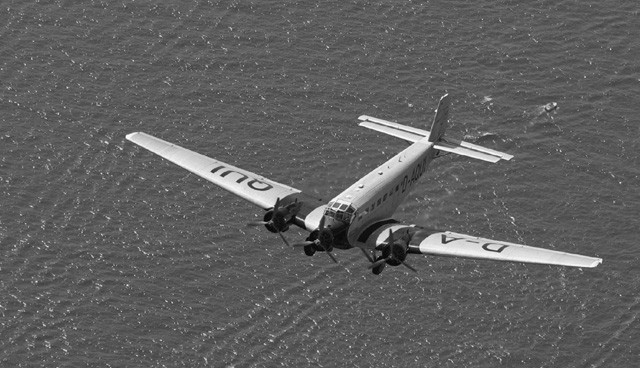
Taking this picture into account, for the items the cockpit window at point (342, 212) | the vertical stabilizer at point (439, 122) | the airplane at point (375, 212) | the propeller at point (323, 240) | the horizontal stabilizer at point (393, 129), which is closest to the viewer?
the propeller at point (323, 240)

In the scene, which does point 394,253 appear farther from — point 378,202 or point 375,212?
point 378,202

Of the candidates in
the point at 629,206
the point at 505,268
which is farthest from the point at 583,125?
the point at 505,268

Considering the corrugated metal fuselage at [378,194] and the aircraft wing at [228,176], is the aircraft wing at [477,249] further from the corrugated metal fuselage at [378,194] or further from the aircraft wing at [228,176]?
the aircraft wing at [228,176]

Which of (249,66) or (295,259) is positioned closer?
(295,259)

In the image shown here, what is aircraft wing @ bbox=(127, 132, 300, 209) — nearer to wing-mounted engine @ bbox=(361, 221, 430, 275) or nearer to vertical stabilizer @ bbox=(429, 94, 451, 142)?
wing-mounted engine @ bbox=(361, 221, 430, 275)

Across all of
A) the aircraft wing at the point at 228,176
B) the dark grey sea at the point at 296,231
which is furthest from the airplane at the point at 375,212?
the dark grey sea at the point at 296,231

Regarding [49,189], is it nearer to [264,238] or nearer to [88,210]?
[88,210]
